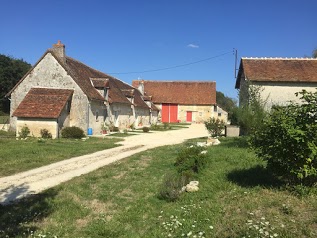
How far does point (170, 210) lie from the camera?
646 cm

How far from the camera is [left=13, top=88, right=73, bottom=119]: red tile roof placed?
70.9ft

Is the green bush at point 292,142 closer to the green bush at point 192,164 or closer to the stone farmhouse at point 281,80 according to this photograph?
the green bush at point 192,164

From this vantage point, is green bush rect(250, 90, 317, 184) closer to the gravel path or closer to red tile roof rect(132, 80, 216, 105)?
the gravel path

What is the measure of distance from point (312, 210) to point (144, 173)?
6046 millimetres

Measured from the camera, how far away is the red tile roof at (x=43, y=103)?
70.9 feet

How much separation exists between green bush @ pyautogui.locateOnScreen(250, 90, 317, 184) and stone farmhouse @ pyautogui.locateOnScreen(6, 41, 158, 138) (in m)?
17.0

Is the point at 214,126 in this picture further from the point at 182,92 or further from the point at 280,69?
the point at 182,92

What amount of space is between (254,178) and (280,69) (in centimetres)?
1897

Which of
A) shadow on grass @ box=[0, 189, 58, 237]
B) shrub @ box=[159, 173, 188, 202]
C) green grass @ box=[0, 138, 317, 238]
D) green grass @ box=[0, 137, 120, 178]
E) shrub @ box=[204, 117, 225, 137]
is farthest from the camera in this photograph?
shrub @ box=[204, 117, 225, 137]

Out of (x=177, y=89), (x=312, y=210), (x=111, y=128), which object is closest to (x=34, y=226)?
(x=312, y=210)

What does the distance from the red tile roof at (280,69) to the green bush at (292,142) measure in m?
16.9

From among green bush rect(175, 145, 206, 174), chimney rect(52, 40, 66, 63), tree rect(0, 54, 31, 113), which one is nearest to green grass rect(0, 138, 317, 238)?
green bush rect(175, 145, 206, 174)

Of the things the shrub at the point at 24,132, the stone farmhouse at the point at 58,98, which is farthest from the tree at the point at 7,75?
the shrub at the point at 24,132

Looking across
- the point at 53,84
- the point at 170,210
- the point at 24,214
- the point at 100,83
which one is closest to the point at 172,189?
the point at 170,210
